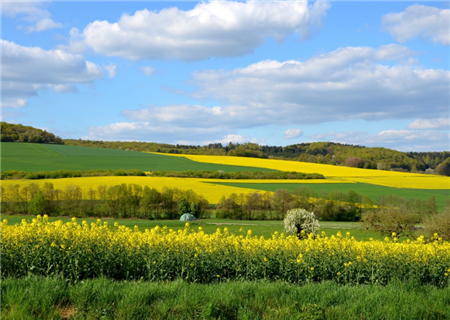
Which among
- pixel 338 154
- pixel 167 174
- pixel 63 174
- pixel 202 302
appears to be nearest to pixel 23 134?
pixel 63 174

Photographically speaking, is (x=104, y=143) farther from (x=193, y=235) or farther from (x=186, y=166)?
(x=193, y=235)

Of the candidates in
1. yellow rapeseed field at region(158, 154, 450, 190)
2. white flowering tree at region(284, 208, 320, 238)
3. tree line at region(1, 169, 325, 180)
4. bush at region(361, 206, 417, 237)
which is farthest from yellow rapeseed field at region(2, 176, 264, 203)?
yellow rapeseed field at region(158, 154, 450, 190)

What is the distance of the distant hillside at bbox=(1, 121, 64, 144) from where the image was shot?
83875 millimetres

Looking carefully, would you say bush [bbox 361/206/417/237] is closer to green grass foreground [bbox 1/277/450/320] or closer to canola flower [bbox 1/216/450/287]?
canola flower [bbox 1/216/450/287]

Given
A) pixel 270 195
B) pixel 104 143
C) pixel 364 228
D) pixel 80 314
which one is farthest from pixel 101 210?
pixel 104 143

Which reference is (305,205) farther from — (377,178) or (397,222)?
(377,178)

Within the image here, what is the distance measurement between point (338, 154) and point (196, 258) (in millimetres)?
92798

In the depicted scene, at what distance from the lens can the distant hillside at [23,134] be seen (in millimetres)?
83875

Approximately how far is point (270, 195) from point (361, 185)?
19.6 metres

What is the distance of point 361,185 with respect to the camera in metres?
56.6

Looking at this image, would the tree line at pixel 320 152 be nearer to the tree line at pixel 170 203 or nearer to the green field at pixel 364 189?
the green field at pixel 364 189

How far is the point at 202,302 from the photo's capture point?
19.3 ft

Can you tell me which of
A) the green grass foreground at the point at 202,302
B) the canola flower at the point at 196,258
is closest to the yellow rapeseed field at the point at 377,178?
the canola flower at the point at 196,258

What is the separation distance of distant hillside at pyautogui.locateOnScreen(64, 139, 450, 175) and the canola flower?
8019 cm
